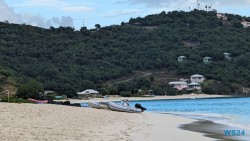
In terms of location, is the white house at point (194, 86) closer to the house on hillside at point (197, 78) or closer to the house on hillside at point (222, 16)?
the house on hillside at point (197, 78)

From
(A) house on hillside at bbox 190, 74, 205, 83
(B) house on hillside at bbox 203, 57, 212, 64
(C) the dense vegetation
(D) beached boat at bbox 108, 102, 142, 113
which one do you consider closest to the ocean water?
(D) beached boat at bbox 108, 102, 142, 113

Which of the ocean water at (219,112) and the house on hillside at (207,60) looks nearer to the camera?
the ocean water at (219,112)

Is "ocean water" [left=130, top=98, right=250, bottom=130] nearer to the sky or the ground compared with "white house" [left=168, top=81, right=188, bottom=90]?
nearer to the ground

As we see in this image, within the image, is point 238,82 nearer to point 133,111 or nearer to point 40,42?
point 40,42

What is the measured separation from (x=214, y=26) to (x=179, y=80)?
142ft

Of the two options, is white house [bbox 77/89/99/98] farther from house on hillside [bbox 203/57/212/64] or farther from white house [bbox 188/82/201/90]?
house on hillside [bbox 203/57/212/64]

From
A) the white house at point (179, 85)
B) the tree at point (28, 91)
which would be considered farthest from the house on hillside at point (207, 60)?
the tree at point (28, 91)

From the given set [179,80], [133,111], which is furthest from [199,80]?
[133,111]

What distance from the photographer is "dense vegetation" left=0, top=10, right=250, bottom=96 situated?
314 feet

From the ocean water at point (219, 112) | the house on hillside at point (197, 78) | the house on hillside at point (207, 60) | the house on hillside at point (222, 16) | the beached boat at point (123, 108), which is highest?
the house on hillside at point (222, 16)

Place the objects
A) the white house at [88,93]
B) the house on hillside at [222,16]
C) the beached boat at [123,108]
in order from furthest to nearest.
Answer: the house on hillside at [222,16] < the white house at [88,93] < the beached boat at [123,108]

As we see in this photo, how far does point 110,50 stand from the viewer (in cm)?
12569

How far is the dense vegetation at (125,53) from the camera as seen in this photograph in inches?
3767

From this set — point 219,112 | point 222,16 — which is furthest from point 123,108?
point 222,16
